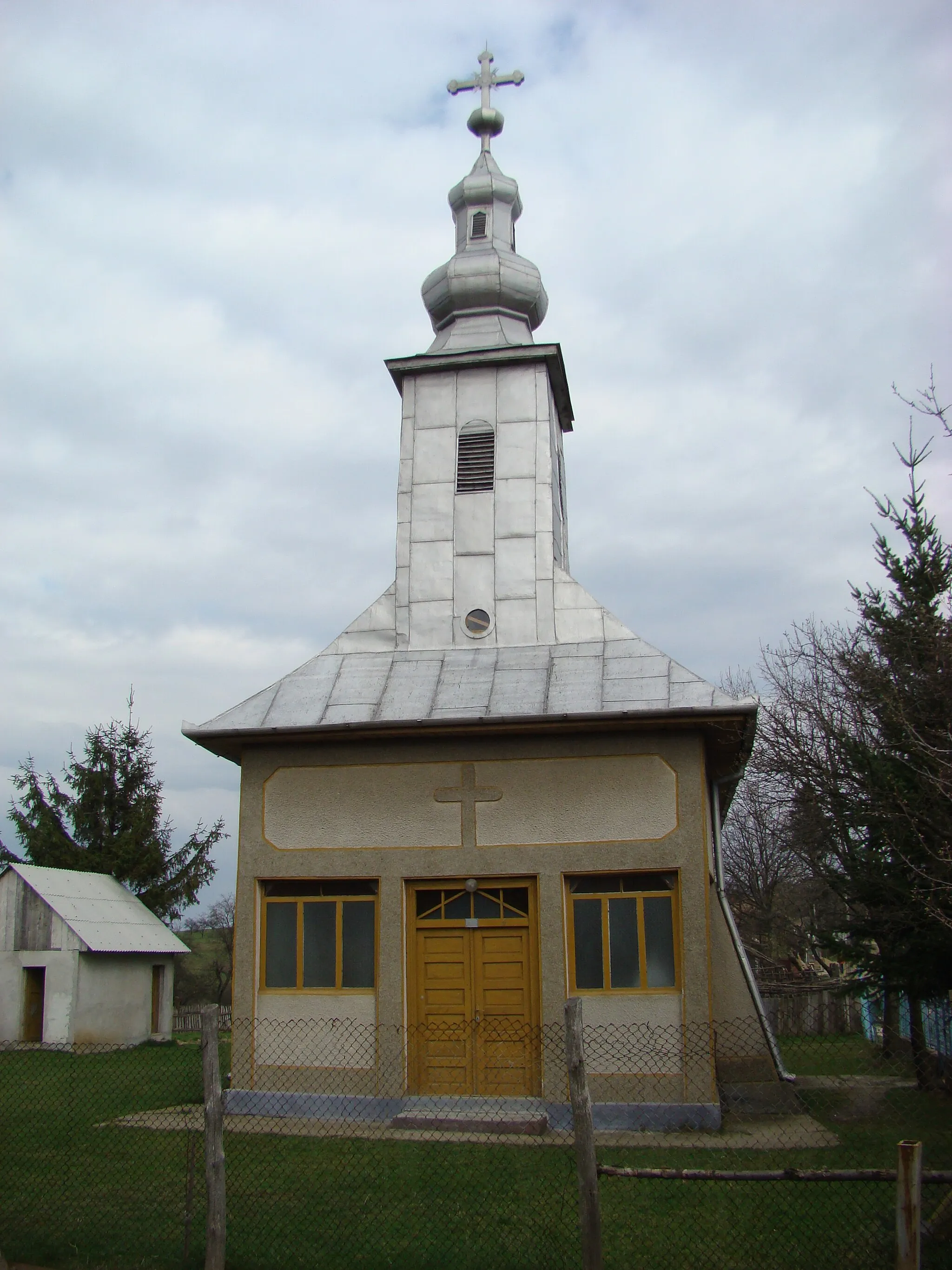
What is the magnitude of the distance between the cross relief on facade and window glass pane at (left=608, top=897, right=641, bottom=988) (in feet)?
5.75

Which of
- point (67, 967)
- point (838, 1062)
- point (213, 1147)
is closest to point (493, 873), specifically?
point (213, 1147)

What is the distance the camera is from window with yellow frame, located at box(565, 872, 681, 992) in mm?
12414

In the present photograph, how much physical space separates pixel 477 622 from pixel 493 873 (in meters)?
3.54

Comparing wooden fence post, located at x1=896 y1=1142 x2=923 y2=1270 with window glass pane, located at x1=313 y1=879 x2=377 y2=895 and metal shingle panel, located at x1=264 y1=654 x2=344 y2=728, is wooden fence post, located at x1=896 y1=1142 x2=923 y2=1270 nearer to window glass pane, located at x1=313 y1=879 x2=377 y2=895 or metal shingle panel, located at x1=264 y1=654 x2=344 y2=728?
window glass pane, located at x1=313 y1=879 x2=377 y2=895

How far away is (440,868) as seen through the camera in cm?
1286

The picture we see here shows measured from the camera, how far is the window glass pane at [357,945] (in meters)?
12.9

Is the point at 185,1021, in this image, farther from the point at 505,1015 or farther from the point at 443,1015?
the point at 505,1015

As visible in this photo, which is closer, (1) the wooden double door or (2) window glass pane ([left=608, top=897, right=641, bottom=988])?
(2) window glass pane ([left=608, top=897, right=641, bottom=988])

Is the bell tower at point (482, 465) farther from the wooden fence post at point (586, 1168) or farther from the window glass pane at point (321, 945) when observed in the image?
the wooden fence post at point (586, 1168)

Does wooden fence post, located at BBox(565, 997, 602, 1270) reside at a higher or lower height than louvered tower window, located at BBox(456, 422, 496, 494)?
lower

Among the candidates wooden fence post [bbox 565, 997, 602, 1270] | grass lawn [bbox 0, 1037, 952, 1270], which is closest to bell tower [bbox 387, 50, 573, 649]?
grass lawn [bbox 0, 1037, 952, 1270]

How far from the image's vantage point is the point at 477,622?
48.6 ft

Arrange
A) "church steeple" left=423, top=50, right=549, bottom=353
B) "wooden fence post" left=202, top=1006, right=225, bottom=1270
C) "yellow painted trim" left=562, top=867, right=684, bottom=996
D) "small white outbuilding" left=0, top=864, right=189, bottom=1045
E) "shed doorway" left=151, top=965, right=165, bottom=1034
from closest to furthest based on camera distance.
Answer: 1. "wooden fence post" left=202, top=1006, right=225, bottom=1270
2. "yellow painted trim" left=562, top=867, right=684, bottom=996
3. "church steeple" left=423, top=50, right=549, bottom=353
4. "small white outbuilding" left=0, top=864, right=189, bottom=1045
5. "shed doorway" left=151, top=965, right=165, bottom=1034

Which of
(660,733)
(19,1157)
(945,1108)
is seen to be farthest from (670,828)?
(19,1157)
